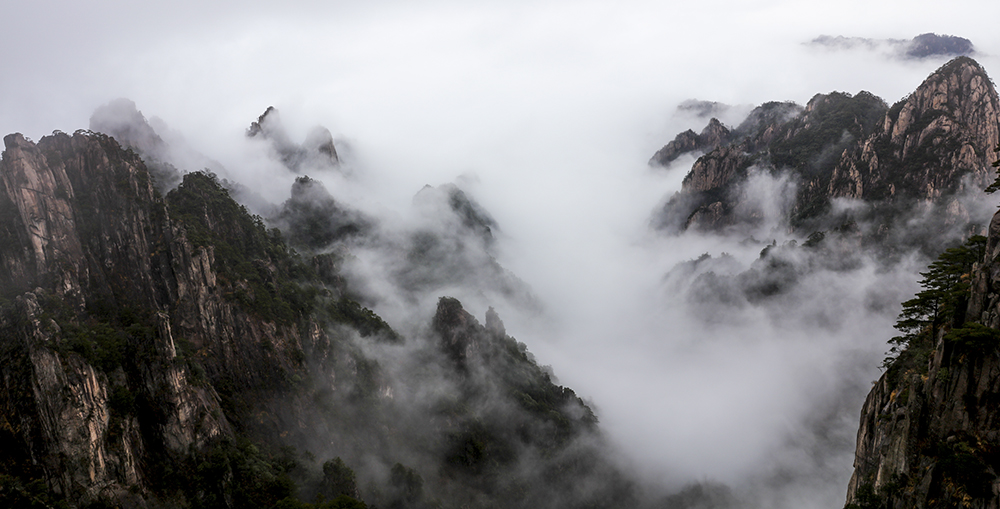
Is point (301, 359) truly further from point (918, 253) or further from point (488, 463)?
point (918, 253)

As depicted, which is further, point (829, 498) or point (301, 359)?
point (829, 498)

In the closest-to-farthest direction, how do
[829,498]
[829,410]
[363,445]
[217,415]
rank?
[217,415], [363,445], [829,498], [829,410]

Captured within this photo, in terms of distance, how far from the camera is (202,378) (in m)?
75.8

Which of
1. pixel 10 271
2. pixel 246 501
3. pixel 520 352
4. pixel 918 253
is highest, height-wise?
pixel 918 253

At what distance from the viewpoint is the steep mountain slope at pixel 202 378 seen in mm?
58781

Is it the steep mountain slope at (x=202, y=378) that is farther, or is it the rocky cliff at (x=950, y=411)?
the steep mountain slope at (x=202, y=378)

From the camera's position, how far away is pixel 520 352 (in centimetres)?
17462

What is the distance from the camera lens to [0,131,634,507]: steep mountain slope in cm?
5878

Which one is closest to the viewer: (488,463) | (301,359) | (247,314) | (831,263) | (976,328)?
(976,328)

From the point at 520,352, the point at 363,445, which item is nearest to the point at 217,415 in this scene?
the point at 363,445

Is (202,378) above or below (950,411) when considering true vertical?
below

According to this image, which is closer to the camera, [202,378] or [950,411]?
[950,411]

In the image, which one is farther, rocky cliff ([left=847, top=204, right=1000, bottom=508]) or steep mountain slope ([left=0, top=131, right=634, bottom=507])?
steep mountain slope ([left=0, top=131, right=634, bottom=507])

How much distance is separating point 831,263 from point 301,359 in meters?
196
